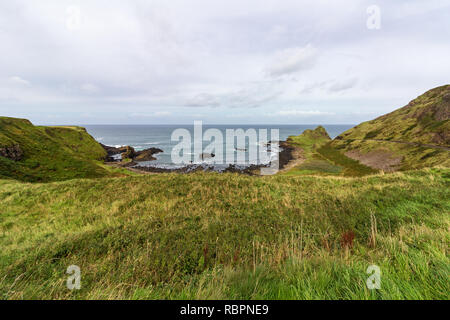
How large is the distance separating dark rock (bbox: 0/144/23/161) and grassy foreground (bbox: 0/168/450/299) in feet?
124

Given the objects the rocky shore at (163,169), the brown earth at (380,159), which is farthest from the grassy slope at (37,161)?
the brown earth at (380,159)

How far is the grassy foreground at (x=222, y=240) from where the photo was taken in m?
→ 2.94

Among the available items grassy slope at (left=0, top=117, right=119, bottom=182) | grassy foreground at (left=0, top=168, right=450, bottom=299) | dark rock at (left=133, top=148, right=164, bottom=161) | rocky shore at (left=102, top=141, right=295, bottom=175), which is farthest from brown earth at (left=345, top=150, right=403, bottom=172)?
dark rock at (left=133, top=148, right=164, bottom=161)

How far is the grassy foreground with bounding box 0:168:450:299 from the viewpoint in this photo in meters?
2.94

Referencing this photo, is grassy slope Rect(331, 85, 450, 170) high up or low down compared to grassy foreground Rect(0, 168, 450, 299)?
up

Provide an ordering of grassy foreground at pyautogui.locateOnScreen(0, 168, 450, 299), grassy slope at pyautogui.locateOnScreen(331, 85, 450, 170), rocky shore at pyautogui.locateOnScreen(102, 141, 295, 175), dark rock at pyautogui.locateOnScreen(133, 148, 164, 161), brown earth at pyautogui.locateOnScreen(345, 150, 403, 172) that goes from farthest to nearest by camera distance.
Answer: dark rock at pyautogui.locateOnScreen(133, 148, 164, 161) → rocky shore at pyautogui.locateOnScreen(102, 141, 295, 175) → brown earth at pyautogui.locateOnScreen(345, 150, 403, 172) → grassy slope at pyautogui.locateOnScreen(331, 85, 450, 170) → grassy foreground at pyautogui.locateOnScreen(0, 168, 450, 299)

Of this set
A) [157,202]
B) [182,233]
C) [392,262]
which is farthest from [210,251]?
[157,202]

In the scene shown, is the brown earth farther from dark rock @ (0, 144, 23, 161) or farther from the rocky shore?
dark rock @ (0, 144, 23, 161)

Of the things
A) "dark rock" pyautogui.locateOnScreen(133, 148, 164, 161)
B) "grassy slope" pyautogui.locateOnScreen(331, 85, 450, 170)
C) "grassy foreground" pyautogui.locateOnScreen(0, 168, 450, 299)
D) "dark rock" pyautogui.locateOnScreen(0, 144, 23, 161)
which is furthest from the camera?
"dark rock" pyautogui.locateOnScreen(133, 148, 164, 161)

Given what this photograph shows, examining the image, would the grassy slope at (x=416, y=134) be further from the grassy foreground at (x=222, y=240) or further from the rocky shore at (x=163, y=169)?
the grassy foreground at (x=222, y=240)

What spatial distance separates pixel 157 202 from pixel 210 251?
20.6ft

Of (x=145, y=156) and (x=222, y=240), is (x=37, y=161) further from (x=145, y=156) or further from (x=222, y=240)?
(x=222, y=240)

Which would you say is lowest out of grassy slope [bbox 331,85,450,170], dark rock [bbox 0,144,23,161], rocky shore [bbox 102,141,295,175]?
rocky shore [bbox 102,141,295,175]

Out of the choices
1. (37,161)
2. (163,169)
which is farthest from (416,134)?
(37,161)
